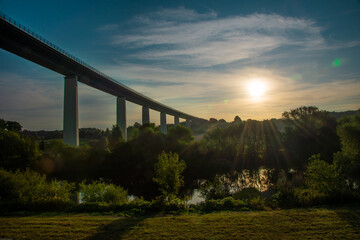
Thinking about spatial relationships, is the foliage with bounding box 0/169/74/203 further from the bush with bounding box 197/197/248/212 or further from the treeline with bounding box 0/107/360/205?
the treeline with bounding box 0/107/360/205

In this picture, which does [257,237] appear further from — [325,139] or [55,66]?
[325,139]

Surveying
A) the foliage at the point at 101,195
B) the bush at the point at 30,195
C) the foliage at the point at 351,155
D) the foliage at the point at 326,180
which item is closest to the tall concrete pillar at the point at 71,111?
the bush at the point at 30,195

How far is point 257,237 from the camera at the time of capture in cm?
827

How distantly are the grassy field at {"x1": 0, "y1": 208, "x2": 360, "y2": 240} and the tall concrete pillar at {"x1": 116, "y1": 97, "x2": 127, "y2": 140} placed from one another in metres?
42.1

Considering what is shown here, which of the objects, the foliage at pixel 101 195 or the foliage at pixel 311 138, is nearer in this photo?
the foliage at pixel 101 195

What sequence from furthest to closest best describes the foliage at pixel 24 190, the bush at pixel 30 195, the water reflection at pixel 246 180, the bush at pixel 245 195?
1. the water reflection at pixel 246 180
2. the bush at pixel 245 195
3. the foliage at pixel 24 190
4. the bush at pixel 30 195

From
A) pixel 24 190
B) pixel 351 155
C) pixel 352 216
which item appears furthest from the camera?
pixel 351 155

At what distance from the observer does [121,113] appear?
53.3m

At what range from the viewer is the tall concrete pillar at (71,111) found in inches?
1423

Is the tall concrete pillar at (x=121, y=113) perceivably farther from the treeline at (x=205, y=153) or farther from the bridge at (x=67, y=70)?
the treeline at (x=205, y=153)

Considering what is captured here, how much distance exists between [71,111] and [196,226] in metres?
32.7

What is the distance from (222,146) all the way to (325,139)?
1775 centimetres

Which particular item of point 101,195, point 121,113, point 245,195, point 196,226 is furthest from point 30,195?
point 121,113

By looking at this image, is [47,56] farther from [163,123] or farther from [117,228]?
[163,123]
